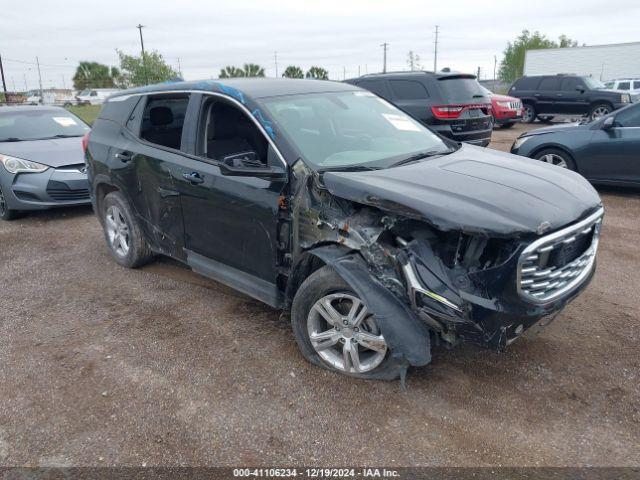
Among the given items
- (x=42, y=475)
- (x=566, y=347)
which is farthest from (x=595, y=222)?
(x=42, y=475)

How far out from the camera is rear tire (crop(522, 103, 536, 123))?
1839 centimetres

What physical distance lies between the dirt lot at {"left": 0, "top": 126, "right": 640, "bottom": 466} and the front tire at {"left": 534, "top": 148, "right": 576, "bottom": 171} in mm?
3937

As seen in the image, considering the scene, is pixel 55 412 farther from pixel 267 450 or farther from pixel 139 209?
pixel 139 209

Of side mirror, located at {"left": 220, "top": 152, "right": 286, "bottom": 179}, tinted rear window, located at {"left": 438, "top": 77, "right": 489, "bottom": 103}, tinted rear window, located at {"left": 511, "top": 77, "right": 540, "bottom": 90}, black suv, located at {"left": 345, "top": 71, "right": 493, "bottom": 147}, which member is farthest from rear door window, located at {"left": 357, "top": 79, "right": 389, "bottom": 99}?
tinted rear window, located at {"left": 511, "top": 77, "right": 540, "bottom": 90}

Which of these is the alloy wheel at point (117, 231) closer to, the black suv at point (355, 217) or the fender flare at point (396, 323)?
the black suv at point (355, 217)

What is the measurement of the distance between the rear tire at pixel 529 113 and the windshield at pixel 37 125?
15.3 m

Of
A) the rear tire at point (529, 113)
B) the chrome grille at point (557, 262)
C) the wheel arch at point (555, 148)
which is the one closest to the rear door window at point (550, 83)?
the rear tire at point (529, 113)

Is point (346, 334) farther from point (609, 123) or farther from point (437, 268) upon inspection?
point (609, 123)

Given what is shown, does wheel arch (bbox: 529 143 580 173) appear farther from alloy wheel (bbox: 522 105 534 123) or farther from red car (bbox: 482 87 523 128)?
alloy wheel (bbox: 522 105 534 123)

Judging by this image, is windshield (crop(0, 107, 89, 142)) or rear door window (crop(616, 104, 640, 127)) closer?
rear door window (crop(616, 104, 640, 127))

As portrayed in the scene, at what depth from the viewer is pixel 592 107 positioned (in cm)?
1702

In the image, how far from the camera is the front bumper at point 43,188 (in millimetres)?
6980

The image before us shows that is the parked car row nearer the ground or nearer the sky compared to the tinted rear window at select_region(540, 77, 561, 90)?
nearer the ground

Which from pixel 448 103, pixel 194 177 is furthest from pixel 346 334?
pixel 448 103
